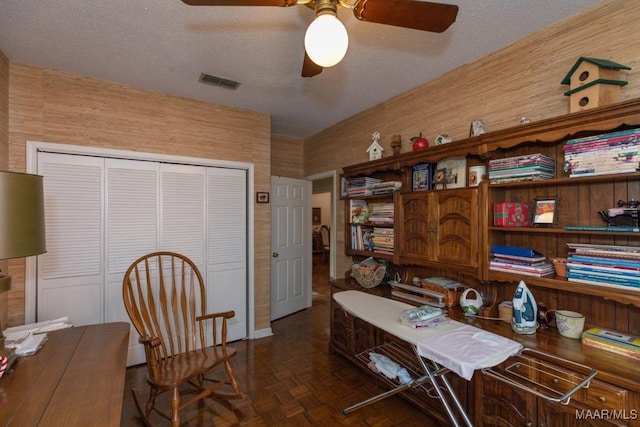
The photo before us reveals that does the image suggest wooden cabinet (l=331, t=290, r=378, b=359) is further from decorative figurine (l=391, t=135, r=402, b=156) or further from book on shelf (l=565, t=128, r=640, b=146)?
book on shelf (l=565, t=128, r=640, b=146)

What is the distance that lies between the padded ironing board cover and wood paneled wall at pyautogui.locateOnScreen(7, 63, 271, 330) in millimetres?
2003

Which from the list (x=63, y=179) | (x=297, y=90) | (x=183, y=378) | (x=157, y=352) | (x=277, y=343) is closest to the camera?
(x=183, y=378)

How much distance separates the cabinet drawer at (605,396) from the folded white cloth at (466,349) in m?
0.30

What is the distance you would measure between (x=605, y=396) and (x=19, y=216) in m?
2.75

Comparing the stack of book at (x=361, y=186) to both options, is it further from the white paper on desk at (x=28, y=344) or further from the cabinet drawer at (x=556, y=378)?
the white paper on desk at (x=28, y=344)

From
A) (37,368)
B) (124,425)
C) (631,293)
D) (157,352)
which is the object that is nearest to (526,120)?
(631,293)

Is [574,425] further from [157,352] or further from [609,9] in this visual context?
[157,352]

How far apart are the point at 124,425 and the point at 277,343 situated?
61.3 inches

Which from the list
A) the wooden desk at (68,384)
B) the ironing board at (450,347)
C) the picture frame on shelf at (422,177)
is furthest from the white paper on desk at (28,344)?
the picture frame on shelf at (422,177)

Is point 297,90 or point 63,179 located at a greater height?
point 297,90

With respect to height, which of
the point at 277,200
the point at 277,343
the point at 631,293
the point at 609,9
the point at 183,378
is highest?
the point at 609,9

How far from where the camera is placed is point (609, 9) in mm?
1639

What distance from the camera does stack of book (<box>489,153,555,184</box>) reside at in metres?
1.74

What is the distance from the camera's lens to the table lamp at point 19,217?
1267 mm
